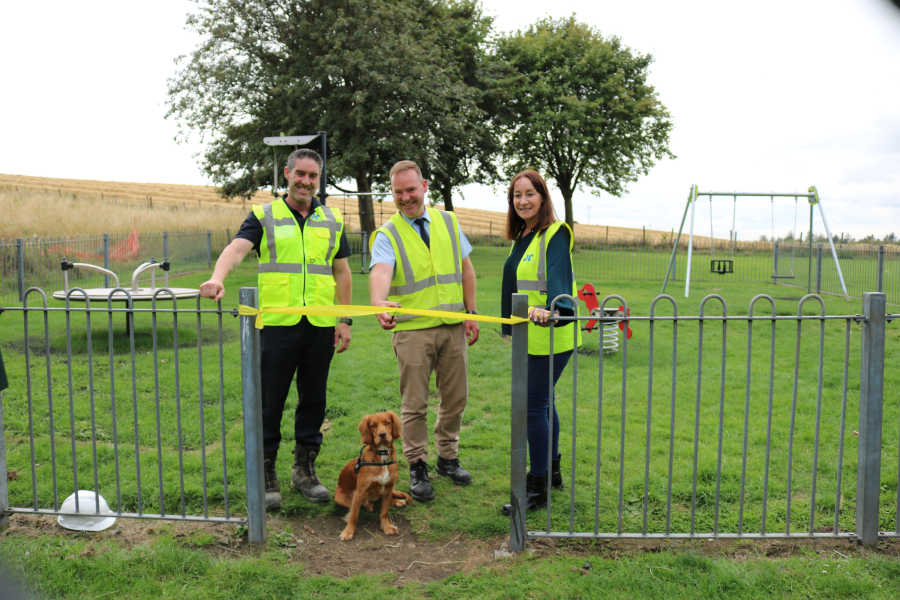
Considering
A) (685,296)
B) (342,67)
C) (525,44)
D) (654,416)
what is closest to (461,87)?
(342,67)

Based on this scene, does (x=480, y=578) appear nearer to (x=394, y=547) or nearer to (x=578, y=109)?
(x=394, y=547)

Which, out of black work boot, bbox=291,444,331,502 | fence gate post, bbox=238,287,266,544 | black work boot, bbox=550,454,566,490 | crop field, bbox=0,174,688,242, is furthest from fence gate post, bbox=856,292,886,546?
crop field, bbox=0,174,688,242

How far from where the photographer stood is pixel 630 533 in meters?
3.71

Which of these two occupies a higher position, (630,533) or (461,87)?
(461,87)

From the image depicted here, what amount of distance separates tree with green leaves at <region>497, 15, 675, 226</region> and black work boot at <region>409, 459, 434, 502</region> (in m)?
26.4

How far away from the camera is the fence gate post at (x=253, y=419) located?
→ 143 inches

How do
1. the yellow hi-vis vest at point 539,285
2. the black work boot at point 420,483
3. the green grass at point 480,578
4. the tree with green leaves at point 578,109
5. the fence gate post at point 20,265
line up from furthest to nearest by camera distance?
the tree with green leaves at point 578,109 → the fence gate post at point 20,265 → the black work boot at point 420,483 → the yellow hi-vis vest at point 539,285 → the green grass at point 480,578

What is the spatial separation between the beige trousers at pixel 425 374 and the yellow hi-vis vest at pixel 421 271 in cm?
10

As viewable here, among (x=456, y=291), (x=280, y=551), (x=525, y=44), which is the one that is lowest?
(x=280, y=551)

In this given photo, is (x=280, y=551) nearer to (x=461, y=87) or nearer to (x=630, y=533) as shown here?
(x=630, y=533)

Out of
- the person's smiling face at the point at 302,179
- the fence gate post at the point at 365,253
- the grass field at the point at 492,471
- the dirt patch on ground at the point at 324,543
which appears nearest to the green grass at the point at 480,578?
A: the grass field at the point at 492,471

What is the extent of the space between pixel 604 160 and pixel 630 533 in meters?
30.1

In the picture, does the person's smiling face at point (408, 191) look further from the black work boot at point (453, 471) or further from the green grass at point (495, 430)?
the black work boot at point (453, 471)

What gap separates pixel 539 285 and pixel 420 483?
1.56 meters
